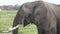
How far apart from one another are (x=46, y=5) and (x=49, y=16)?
227 millimetres

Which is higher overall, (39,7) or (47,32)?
(39,7)

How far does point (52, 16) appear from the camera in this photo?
543 centimetres

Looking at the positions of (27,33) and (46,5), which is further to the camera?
(27,33)

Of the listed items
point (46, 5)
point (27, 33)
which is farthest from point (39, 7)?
point (27, 33)

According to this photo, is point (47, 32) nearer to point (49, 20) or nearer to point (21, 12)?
point (49, 20)

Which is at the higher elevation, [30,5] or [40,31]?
[30,5]

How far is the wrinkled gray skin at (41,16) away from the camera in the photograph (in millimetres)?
5402

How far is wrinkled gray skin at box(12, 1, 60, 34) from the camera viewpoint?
213 inches

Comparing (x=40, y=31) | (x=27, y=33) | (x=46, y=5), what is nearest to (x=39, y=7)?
(x=46, y=5)

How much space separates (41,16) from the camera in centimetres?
540

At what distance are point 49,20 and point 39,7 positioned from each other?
315 mm

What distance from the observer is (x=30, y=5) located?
18.1ft

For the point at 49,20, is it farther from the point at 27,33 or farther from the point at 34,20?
the point at 27,33

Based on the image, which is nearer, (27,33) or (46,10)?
(46,10)
